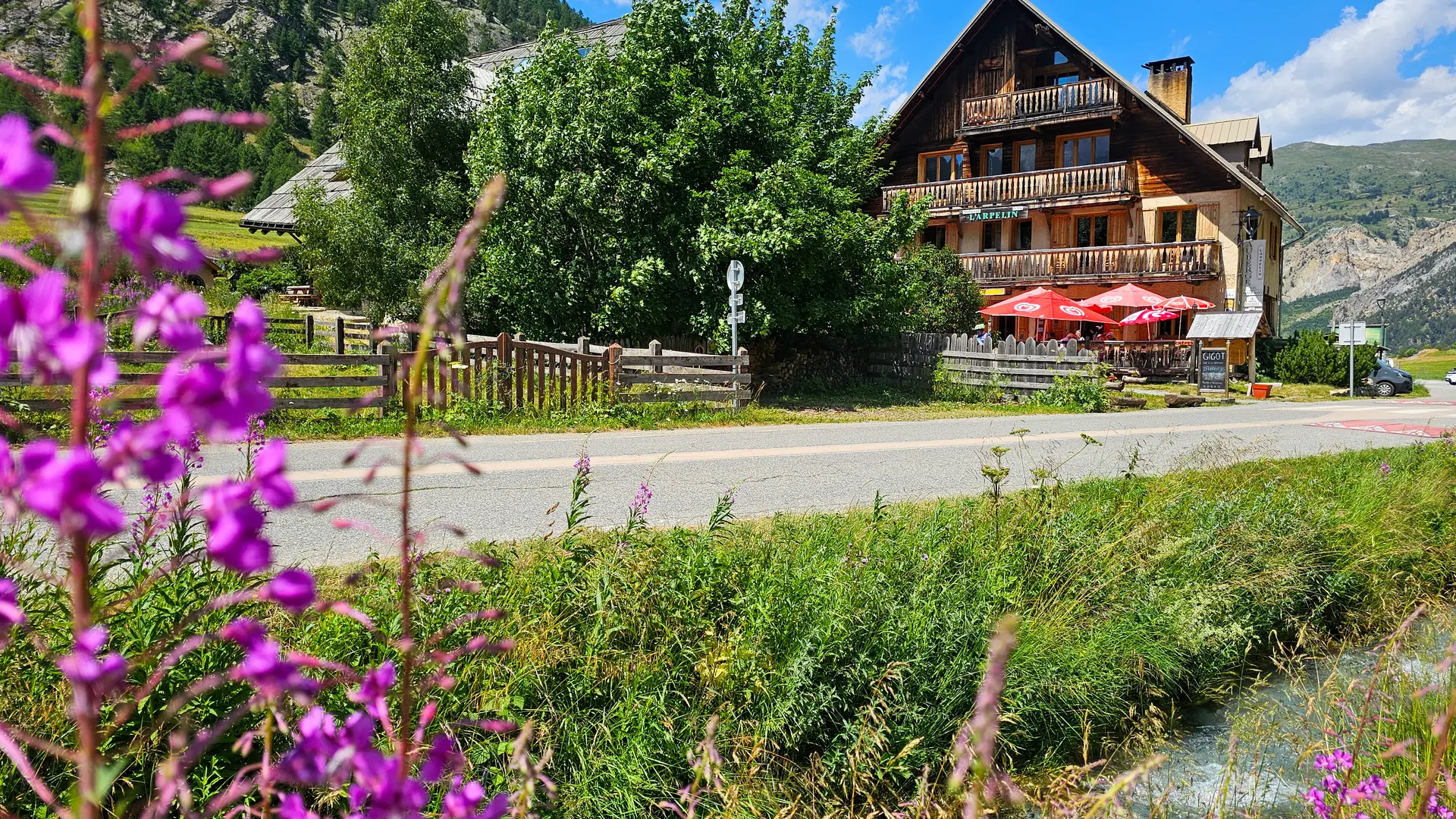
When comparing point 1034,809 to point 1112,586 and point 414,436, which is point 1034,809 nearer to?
point 1112,586

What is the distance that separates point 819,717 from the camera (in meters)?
4.34

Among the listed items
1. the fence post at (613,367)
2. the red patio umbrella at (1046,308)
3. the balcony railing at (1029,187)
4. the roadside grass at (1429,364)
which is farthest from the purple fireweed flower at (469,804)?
the roadside grass at (1429,364)

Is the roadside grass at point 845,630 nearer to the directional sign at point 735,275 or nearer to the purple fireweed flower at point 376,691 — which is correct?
the purple fireweed flower at point 376,691

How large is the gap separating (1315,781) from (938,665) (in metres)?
1.87

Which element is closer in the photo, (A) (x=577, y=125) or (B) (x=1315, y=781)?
(B) (x=1315, y=781)

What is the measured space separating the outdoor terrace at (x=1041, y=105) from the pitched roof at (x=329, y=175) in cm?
1335

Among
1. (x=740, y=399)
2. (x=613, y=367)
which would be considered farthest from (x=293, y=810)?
(x=740, y=399)

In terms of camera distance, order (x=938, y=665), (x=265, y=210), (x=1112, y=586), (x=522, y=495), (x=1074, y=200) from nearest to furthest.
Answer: (x=938, y=665) → (x=1112, y=586) → (x=522, y=495) → (x=1074, y=200) → (x=265, y=210)

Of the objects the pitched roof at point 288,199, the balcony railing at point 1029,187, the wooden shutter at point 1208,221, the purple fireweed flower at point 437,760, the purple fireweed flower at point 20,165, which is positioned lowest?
the purple fireweed flower at point 437,760

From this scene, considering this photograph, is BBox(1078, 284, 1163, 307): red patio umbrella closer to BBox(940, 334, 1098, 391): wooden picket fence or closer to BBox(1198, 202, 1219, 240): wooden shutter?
BBox(1198, 202, 1219, 240): wooden shutter

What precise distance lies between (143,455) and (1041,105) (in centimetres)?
3501

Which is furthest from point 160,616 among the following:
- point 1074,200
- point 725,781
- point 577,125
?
point 1074,200

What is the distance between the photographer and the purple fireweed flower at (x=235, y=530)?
2.16ft

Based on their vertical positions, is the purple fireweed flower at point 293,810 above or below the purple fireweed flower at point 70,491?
below
